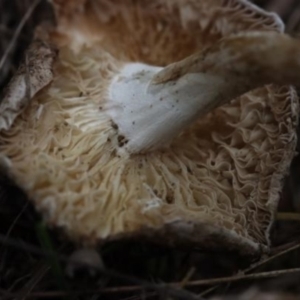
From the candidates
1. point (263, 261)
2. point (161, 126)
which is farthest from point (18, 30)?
point (263, 261)

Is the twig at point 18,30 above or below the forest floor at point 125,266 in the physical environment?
above

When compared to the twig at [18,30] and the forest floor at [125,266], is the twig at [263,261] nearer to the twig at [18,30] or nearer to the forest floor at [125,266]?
the forest floor at [125,266]

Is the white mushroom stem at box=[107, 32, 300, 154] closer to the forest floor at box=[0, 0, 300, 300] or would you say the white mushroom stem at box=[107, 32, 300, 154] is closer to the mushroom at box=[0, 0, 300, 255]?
the mushroom at box=[0, 0, 300, 255]

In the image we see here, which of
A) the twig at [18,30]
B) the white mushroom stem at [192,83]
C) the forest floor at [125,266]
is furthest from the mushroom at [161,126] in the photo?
the twig at [18,30]

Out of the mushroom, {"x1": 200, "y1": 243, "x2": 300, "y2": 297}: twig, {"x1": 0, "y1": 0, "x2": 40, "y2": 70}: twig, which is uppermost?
{"x1": 0, "y1": 0, "x2": 40, "y2": 70}: twig

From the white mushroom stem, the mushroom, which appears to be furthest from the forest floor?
the white mushroom stem

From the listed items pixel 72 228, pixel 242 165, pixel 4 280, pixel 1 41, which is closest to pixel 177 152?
pixel 242 165

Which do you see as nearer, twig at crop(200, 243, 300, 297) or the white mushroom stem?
the white mushroom stem

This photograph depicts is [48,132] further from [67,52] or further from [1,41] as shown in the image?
[1,41]
